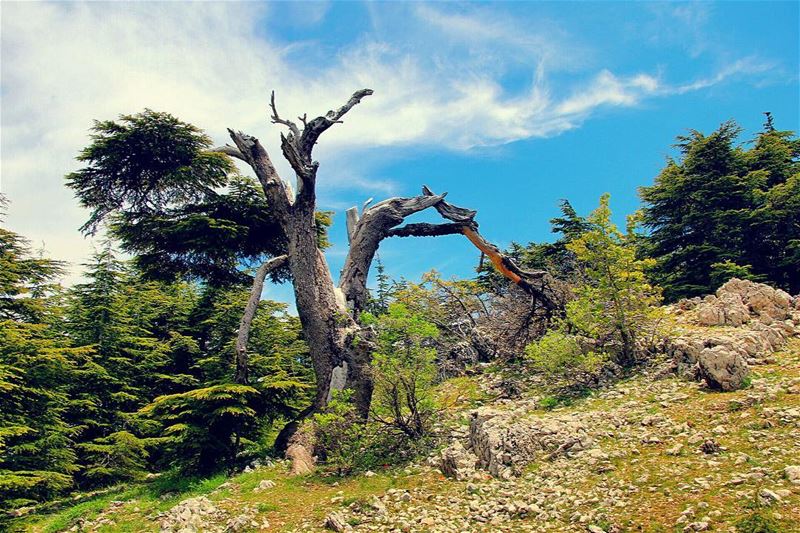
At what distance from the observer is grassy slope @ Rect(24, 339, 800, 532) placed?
6.12 meters

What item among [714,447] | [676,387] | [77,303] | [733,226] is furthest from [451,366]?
[733,226]

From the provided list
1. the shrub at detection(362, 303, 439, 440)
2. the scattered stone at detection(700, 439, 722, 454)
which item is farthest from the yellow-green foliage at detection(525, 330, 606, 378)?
the scattered stone at detection(700, 439, 722, 454)

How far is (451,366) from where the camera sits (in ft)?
56.3

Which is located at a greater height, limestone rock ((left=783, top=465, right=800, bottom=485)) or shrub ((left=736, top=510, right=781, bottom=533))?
limestone rock ((left=783, top=465, right=800, bottom=485))

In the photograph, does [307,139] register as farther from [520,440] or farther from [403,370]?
[520,440]

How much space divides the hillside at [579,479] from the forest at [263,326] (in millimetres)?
1092

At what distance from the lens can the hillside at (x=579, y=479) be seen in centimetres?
619

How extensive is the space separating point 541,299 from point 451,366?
3.81m

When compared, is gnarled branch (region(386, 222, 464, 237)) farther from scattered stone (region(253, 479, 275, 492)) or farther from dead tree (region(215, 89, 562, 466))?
scattered stone (region(253, 479, 275, 492))

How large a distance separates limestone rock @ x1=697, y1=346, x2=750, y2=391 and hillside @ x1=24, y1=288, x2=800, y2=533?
182mm

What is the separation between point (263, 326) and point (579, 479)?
11203 millimetres

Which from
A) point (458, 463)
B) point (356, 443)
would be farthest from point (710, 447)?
point (356, 443)

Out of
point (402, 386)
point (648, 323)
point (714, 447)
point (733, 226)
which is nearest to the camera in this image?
point (714, 447)

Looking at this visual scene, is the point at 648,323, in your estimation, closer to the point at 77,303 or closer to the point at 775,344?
the point at 775,344
